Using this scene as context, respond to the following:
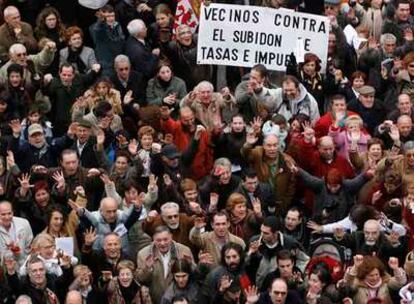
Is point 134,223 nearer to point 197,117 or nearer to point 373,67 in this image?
point 197,117

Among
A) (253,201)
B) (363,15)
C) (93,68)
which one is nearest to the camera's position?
(253,201)

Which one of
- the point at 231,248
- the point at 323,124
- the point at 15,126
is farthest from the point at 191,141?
the point at 231,248

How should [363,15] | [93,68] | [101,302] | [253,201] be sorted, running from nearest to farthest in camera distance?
[101,302]
[253,201]
[93,68]
[363,15]

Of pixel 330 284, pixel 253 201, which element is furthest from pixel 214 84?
pixel 330 284

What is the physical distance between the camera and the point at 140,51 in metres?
31.1

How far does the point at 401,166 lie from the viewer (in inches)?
1129

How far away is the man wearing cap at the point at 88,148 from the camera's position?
1133 inches

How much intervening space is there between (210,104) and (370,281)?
4.19 metres

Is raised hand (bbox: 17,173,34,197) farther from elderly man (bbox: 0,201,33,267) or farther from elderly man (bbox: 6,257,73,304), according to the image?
elderly man (bbox: 6,257,73,304)

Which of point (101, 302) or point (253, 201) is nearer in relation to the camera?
point (101, 302)

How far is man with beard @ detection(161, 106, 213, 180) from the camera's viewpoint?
29.1 meters

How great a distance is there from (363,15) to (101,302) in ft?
28.0

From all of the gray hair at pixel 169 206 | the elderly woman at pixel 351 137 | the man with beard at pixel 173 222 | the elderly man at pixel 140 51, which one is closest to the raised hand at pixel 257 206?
the man with beard at pixel 173 222

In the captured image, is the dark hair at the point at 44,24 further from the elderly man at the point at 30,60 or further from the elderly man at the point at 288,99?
the elderly man at the point at 288,99
